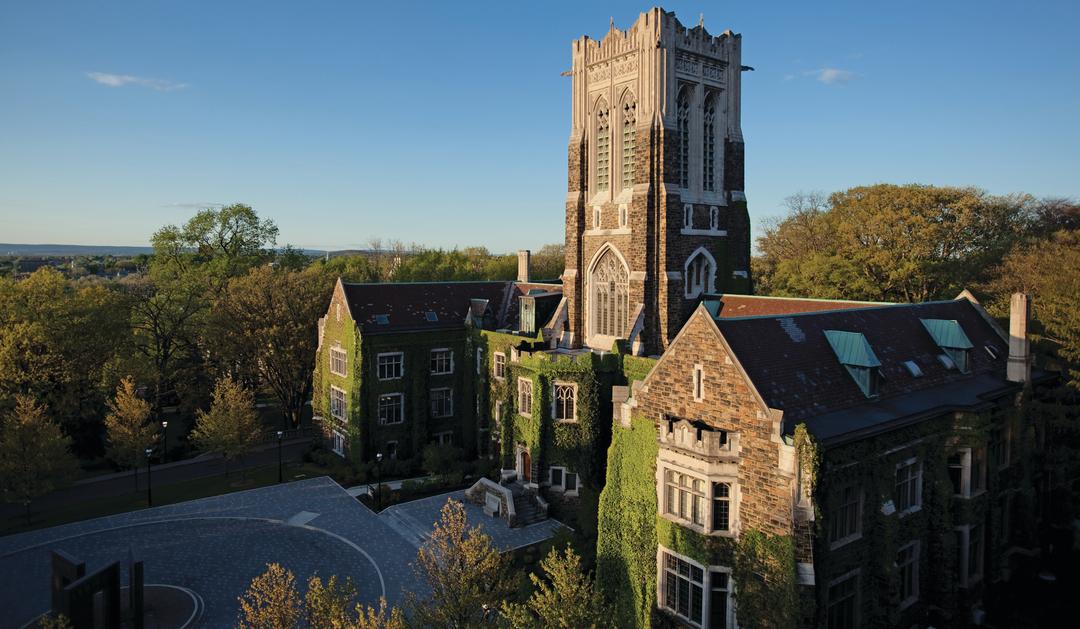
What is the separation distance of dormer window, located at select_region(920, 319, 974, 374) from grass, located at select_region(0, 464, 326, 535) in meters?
32.1

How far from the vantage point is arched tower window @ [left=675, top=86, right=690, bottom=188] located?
3206 cm

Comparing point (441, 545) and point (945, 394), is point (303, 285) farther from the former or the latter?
point (945, 394)

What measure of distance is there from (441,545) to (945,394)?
17.3 meters

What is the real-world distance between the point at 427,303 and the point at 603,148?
1544cm

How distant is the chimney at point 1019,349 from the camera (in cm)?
2453

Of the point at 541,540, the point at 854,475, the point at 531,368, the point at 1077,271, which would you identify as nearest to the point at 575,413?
the point at 531,368

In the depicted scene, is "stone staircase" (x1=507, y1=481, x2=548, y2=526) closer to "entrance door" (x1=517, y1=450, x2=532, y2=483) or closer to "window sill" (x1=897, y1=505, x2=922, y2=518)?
"entrance door" (x1=517, y1=450, x2=532, y2=483)

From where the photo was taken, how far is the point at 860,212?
4984 centimetres

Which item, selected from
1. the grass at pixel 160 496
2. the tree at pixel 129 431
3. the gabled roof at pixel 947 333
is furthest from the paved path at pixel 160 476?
the gabled roof at pixel 947 333

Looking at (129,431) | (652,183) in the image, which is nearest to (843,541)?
(652,183)

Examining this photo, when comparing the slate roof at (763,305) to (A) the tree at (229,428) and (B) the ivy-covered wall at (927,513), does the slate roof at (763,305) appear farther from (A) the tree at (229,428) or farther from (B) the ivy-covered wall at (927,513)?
(A) the tree at (229,428)

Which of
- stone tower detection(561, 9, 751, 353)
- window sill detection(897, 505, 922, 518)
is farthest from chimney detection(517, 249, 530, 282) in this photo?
window sill detection(897, 505, 922, 518)

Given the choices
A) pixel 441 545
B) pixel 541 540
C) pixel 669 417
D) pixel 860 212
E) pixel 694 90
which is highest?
pixel 694 90

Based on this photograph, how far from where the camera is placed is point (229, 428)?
36.2 metres
